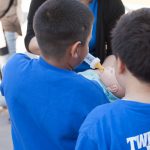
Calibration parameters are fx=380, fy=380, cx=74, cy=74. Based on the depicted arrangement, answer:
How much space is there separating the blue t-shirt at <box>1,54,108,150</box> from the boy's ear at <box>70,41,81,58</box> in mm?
65

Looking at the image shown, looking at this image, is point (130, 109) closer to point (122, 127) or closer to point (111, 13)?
point (122, 127)

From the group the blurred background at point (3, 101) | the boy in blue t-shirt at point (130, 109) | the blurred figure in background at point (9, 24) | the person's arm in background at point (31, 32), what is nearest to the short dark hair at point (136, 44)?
the boy in blue t-shirt at point (130, 109)

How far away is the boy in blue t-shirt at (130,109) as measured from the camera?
44.5 inches

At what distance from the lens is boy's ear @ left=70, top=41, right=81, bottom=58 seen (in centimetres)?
139

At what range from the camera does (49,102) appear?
4.52 ft

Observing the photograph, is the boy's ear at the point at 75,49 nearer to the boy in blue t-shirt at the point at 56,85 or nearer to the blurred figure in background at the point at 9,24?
the boy in blue t-shirt at the point at 56,85

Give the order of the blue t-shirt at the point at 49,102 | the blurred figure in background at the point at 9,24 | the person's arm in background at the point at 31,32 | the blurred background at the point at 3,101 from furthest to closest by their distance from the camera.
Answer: the blurred figure in background at the point at 9,24 < the blurred background at the point at 3,101 < the person's arm in background at the point at 31,32 < the blue t-shirt at the point at 49,102

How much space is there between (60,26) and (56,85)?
0.21 m

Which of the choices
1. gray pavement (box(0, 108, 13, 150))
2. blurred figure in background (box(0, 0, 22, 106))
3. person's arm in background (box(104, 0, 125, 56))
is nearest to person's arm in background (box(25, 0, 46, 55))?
person's arm in background (box(104, 0, 125, 56))

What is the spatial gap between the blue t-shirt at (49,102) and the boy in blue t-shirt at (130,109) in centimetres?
20

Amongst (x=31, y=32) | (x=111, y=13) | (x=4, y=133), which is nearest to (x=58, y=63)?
(x=31, y=32)

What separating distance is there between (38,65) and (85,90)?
0.20 m

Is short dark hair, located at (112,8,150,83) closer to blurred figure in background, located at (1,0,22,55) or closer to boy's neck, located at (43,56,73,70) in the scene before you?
boy's neck, located at (43,56,73,70)

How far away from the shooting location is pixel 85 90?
1379mm
